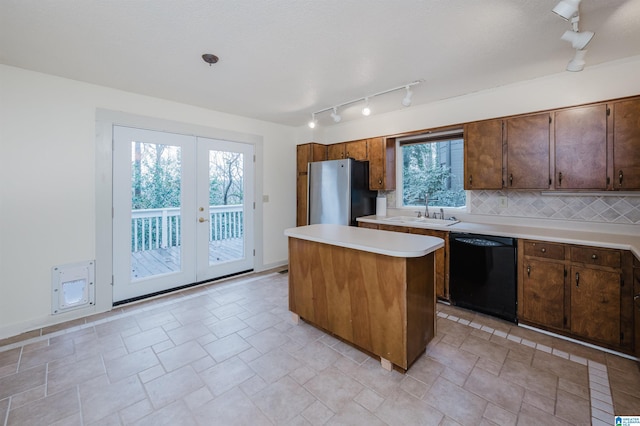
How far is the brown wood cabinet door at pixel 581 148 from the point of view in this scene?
2.45 m

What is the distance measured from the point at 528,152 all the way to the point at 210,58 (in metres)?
3.23

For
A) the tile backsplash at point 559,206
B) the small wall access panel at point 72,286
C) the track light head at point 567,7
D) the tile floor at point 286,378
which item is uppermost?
the track light head at point 567,7

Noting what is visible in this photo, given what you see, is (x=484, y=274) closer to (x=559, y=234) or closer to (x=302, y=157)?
(x=559, y=234)

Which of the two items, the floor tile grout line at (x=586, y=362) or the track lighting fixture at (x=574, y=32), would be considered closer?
the track lighting fixture at (x=574, y=32)

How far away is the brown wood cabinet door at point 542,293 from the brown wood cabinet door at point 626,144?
91 cm

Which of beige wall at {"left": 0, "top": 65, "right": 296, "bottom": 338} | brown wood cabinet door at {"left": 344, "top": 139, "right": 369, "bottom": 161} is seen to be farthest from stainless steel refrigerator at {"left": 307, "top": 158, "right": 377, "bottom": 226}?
beige wall at {"left": 0, "top": 65, "right": 296, "bottom": 338}

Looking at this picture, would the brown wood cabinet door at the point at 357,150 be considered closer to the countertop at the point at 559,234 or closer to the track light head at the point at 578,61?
the countertop at the point at 559,234

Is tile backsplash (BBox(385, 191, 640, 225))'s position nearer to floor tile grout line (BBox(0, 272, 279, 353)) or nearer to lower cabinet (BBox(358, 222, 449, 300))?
lower cabinet (BBox(358, 222, 449, 300))

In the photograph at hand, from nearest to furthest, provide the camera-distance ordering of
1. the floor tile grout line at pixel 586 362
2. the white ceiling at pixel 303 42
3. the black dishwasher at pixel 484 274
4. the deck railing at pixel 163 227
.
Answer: the floor tile grout line at pixel 586 362 → the white ceiling at pixel 303 42 → the black dishwasher at pixel 484 274 → the deck railing at pixel 163 227

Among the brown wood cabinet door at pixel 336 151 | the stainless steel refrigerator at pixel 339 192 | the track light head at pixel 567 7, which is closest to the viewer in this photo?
the track light head at pixel 567 7

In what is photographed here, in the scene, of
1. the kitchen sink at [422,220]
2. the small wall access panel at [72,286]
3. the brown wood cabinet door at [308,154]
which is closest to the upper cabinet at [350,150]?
the brown wood cabinet door at [308,154]

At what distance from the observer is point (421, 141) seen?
399 centimetres

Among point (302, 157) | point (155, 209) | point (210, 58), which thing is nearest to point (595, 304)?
point (210, 58)

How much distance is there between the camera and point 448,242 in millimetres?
3100
